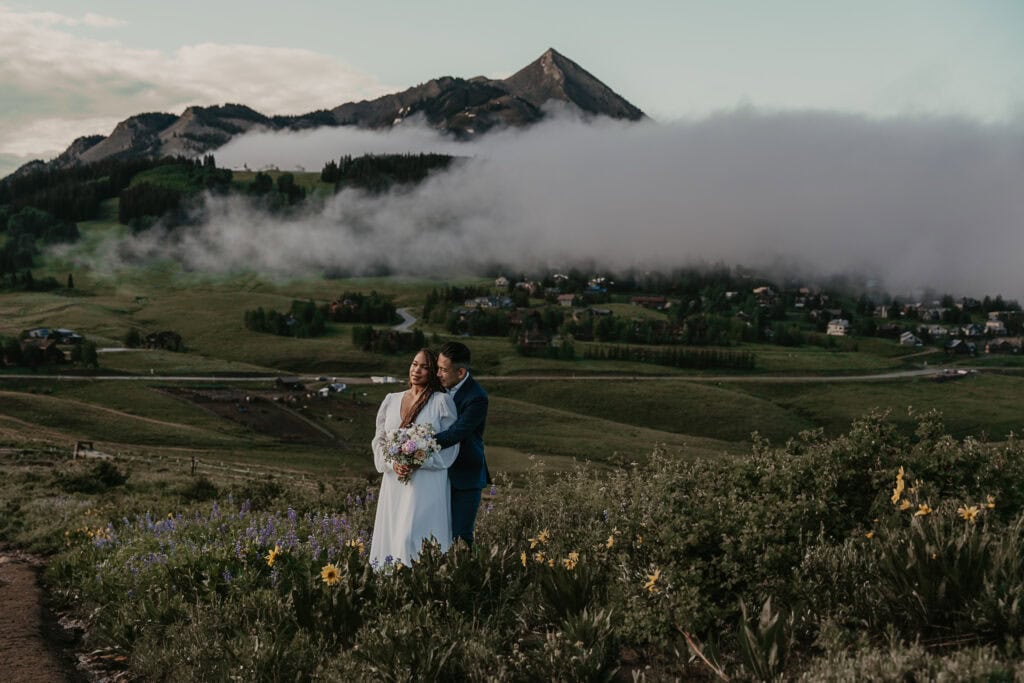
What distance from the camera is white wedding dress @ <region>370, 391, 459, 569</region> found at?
963 centimetres

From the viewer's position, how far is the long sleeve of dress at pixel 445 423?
31.9 ft

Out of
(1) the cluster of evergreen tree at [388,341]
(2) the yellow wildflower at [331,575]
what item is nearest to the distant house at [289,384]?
(1) the cluster of evergreen tree at [388,341]

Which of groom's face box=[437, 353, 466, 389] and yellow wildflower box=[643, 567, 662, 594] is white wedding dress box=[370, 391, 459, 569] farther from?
yellow wildflower box=[643, 567, 662, 594]

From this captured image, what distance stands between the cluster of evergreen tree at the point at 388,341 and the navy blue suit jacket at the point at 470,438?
547 ft

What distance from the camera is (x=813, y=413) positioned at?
14488 cm

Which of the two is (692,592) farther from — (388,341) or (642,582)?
(388,341)

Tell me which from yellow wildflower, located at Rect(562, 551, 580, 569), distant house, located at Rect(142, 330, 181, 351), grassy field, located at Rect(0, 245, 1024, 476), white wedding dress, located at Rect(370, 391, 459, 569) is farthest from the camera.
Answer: distant house, located at Rect(142, 330, 181, 351)

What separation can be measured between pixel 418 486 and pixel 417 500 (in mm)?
165

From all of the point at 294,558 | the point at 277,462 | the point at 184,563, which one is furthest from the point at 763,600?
the point at 277,462

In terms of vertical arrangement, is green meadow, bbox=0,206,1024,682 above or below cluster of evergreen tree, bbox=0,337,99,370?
above

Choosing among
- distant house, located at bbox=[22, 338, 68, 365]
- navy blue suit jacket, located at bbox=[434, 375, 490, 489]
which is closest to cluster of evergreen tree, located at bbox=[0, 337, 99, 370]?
distant house, located at bbox=[22, 338, 68, 365]

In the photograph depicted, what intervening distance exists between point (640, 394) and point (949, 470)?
13864cm

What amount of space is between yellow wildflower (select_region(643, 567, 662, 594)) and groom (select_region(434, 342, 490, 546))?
3502 millimetres

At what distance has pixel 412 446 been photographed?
9492 millimetres
